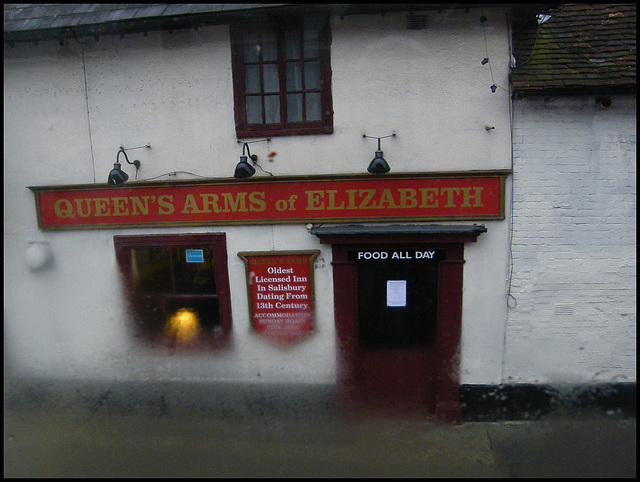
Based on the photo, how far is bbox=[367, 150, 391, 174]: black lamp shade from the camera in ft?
15.0

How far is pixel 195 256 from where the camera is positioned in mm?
5277

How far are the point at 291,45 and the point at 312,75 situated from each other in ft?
1.46

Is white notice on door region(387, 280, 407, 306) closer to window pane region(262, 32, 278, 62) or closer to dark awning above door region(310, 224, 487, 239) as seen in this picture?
dark awning above door region(310, 224, 487, 239)

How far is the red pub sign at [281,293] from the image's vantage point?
5137mm

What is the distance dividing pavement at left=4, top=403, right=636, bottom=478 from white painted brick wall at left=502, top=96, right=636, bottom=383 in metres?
0.77

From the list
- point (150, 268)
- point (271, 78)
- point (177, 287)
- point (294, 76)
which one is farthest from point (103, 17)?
point (177, 287)

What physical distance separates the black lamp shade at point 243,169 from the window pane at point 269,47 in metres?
Result: 1.35

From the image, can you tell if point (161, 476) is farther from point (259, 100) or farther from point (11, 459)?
point (259, 100)

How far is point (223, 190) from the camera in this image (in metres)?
5.06

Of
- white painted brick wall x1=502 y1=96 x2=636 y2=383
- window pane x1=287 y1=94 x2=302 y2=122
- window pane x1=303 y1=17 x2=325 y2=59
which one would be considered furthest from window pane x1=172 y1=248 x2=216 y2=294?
white painted brick wall x1=502 y1=96 x2=636 y2=383

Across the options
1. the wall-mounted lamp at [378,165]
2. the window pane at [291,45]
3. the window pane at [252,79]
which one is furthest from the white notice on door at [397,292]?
the window pane at [291,45]

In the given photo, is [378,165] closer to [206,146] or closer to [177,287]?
[206,146]

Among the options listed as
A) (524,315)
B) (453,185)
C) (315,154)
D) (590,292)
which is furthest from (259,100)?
(590,292)

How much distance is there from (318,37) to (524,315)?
428cm
